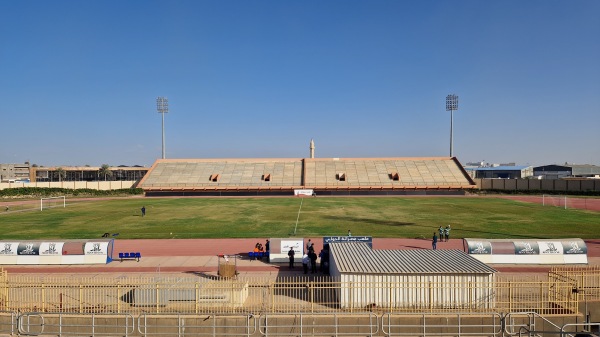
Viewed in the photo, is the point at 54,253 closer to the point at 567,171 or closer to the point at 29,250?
the point at 29,250

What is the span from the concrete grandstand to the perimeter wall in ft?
20.2

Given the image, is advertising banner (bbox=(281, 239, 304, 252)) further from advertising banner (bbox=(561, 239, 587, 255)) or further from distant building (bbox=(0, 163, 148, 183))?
distant building (bbox=(0, 163, 148, 183))

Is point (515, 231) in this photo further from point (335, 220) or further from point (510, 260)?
point (335, 220)

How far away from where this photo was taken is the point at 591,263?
23922mm

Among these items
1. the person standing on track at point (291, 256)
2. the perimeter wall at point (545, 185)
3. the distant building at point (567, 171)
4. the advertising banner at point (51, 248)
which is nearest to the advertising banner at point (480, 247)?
the person standing on track at point (291, 256)

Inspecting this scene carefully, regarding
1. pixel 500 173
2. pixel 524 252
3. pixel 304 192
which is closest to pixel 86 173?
pixel 304 192

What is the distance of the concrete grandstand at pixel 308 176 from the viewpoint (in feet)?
257

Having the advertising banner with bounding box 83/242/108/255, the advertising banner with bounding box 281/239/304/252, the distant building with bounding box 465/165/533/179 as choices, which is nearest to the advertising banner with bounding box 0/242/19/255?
the advertising banner with bounding box 83/242/108/255

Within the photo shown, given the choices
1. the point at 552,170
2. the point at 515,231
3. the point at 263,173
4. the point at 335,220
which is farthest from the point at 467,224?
the point at 552,170

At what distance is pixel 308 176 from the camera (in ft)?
278

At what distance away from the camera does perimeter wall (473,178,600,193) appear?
247ft

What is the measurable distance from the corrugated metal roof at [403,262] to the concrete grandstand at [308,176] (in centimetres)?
5700

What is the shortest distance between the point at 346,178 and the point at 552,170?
108 meters

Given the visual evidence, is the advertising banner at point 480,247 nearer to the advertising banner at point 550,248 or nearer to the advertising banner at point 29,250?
the advertising banner at point 550,248
